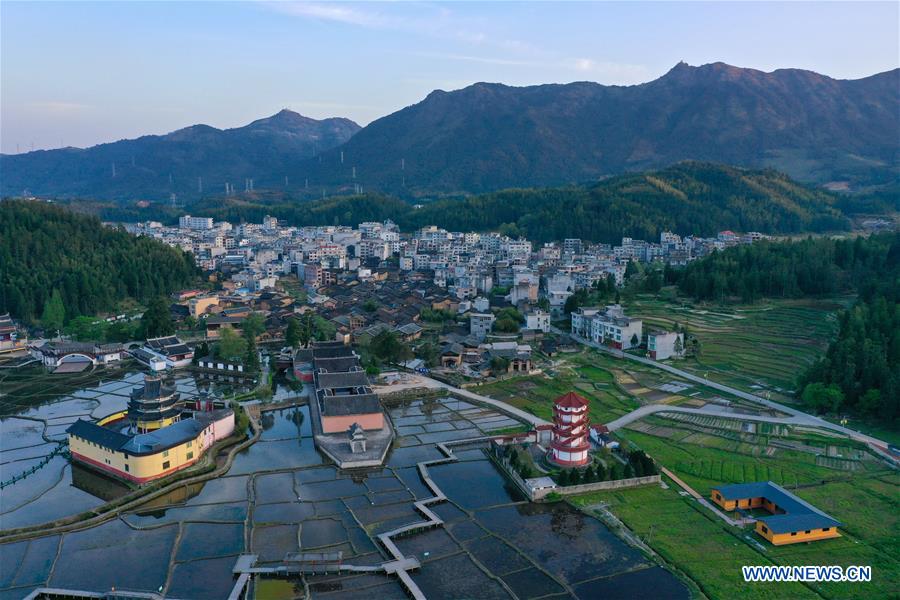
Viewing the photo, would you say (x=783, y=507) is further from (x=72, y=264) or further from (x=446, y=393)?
(x=72, y=264)

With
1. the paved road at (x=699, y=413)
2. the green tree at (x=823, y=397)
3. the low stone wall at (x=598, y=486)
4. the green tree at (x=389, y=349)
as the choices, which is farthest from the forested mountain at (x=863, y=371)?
the green tree at (x=389, y=349)

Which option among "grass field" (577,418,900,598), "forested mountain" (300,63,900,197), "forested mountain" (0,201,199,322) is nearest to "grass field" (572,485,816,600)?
"grass field" (577,418,900,598)

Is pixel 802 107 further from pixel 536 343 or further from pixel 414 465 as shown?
pixel 414 465

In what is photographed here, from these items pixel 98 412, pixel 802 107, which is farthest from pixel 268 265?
pixel 802 107

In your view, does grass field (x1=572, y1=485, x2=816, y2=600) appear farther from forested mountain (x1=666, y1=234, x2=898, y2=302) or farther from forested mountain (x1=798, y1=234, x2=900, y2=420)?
forested mountain (x1=666, y1=234, x2=898, y2=302)

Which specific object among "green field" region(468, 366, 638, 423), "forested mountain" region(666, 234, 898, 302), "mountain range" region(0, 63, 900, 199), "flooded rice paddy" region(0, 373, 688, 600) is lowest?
"flooded rice paddy" region(0, 373, 688, 600)
